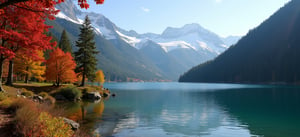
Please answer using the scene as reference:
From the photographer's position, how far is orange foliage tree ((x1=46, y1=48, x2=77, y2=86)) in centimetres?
6022

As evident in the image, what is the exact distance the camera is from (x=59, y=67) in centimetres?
6106

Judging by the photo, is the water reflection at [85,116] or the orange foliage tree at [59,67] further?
the orange foliage tree at [59,67]

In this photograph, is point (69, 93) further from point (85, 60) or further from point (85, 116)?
point (85, 116)

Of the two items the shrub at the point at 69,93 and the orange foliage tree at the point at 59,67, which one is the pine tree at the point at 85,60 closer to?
the orange foliage tree at the point at 59,67

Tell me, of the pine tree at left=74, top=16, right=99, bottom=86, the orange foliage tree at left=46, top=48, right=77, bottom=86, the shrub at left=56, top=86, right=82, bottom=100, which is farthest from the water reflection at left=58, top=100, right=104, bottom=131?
the pine tree at left=74, top=16, right=99, bottom=86

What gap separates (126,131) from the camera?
24.7m

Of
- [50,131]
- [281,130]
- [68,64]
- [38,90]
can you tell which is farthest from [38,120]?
[68,64]

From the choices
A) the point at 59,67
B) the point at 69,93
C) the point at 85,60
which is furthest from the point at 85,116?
the point at 85,60

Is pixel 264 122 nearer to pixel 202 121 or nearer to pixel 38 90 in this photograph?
pixel 202 121

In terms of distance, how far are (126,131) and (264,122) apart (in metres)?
17.0

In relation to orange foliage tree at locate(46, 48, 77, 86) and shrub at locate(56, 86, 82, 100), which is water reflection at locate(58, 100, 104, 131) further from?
orange foliage tree at locate(46, 48, 77, 86)

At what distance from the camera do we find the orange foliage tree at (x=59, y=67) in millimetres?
60219

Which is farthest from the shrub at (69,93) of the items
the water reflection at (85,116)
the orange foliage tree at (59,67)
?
the water reflection at (85,116)

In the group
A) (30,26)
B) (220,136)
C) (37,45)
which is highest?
(30,26)
